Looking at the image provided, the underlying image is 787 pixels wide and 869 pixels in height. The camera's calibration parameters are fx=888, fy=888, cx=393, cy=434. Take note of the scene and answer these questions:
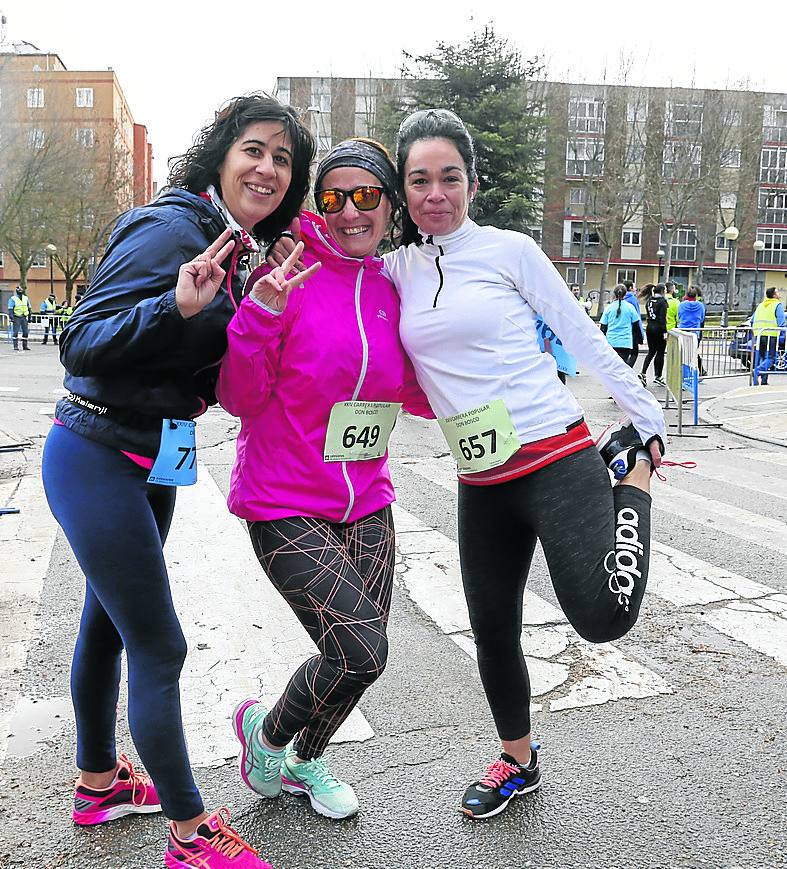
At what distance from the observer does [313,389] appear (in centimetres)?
270

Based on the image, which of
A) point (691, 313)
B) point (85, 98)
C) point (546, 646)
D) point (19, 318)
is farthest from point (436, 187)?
point (85, 98)

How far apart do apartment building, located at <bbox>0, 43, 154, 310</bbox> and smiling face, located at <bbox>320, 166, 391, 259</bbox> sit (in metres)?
39.1

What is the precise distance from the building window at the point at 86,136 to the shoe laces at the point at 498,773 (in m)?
47.4

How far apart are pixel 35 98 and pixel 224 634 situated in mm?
44894

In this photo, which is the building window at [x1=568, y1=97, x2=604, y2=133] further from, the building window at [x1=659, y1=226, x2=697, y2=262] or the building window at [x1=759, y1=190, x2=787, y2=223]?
the building window at [x1=759, y1=190, x2=787, y2=223]

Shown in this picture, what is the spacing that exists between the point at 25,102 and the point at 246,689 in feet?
137

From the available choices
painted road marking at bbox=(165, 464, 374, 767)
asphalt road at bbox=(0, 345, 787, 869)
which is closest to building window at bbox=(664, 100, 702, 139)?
asphalt road at bbox=(0, 345, 787, 869)

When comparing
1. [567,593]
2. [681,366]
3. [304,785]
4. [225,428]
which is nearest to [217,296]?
[567,593]

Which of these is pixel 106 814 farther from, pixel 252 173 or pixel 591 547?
pixel 252 173

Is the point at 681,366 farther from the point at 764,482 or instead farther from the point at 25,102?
the point at 25,102

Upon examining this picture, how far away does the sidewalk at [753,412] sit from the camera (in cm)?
1267

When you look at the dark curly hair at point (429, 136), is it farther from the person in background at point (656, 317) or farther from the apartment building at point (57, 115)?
the apartment building at point (57, 115)

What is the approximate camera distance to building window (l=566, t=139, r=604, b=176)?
182ft

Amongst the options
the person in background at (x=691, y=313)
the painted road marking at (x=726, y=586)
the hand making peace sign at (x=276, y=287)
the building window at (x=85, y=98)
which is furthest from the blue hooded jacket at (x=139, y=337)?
the building window at (x=85, y=98)
